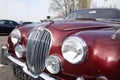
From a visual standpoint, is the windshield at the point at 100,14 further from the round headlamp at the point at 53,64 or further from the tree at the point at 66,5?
the tree at the point at 66,5

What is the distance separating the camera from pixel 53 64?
10.9 ft

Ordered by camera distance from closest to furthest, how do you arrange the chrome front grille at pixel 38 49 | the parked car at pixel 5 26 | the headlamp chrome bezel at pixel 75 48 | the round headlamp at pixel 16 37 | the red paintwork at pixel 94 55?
the red paintwork at pixel 94 55 < the headlamp chrome bezel at pixel 75 48 < the chrome front grille at pixel 38 49 < the round headlamp at pixel 16 37 < the parked car at pixel 5 26

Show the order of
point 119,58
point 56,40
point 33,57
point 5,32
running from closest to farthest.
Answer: point 119,58
point 56,40
point 33,57
point 5,32

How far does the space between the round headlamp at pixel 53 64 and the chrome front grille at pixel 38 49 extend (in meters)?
0.16

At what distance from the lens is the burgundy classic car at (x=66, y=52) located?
2.95 metres

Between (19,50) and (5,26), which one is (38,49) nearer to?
(19,50)

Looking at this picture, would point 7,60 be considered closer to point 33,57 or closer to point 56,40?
point 33,57

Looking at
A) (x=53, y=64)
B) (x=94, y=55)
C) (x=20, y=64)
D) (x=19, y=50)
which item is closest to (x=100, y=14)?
(x=19, y=50)

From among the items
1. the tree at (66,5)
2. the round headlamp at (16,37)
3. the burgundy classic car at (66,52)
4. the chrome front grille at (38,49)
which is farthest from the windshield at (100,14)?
the tree at (66,5)

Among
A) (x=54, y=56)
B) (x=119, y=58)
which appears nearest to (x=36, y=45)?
(x=54, y=56)

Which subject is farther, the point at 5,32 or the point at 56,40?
the point at 5,32

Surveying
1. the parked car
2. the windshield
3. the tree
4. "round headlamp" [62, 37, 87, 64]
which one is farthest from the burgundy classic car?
the tree

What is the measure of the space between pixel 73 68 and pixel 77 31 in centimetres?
57

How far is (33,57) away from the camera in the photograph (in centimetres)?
369
